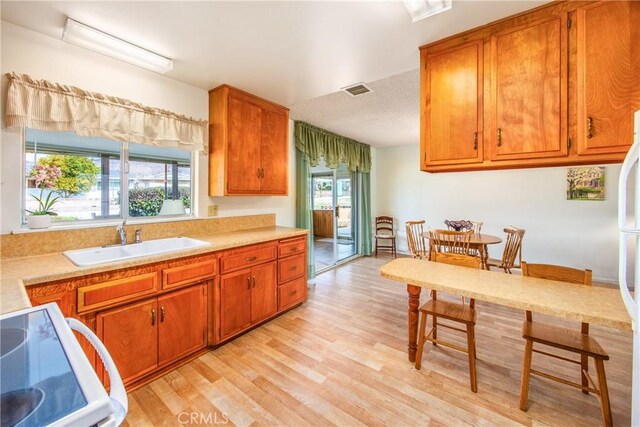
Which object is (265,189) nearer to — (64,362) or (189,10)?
(189,10)

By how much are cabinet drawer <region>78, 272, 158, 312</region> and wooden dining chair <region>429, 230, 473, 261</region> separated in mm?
2899

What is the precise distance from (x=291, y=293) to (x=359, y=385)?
4.44 feet

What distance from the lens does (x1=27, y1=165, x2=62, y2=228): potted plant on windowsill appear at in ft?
5.77

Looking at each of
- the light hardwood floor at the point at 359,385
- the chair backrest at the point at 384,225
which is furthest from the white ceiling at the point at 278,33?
the chair backrest at the point at 384,225

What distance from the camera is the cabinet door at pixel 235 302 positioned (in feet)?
7.50

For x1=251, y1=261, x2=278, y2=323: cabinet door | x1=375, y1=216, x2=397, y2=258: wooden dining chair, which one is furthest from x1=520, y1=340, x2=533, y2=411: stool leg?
x1=375, y1=216, x2=397, y2=258: wooden dining chair

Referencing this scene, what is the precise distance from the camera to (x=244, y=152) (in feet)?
9.09

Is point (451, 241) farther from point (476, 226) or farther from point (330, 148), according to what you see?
point (330, 148)

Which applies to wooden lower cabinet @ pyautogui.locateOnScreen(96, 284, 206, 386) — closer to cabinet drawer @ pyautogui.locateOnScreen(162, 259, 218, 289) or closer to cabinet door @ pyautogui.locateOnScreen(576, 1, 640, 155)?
cabinet drawer @ pyautogui.locateOnScreen(162, 259, 218, 289)

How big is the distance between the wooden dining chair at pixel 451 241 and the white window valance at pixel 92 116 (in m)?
2.97

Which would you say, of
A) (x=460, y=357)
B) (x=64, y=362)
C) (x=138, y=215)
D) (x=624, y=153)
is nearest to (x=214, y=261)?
(x=138, y=215)

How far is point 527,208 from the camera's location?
175 inches

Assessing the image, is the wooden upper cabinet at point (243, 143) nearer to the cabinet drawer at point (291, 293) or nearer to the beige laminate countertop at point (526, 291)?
the cabinet drawer at point (291, 293)

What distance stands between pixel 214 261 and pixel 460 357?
2188 mm
